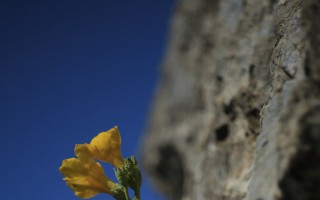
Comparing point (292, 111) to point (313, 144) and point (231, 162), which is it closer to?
point (313, 144)

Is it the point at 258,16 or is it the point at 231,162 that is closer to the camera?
the point at 231,162

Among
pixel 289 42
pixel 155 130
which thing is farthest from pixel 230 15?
pixel 155 130

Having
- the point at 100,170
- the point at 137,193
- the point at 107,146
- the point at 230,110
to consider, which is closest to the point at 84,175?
the point at 100,170

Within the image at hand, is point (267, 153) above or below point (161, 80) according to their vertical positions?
below

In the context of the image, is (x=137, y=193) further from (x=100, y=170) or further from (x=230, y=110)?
(x=230, y=110)

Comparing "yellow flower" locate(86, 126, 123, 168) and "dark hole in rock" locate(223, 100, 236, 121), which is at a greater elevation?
"dark hole in rock" locate(223, 100, 236, 121)

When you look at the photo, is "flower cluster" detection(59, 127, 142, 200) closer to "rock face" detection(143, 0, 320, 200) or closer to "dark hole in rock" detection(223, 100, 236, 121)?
"rock face" detection(143, 0, 320, 200)

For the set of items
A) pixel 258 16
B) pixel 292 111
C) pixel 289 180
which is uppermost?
pixel 258 16

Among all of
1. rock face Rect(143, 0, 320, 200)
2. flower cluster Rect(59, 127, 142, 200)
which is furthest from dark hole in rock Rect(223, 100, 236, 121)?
flower cluster Rect(59, 127, 142, 200)
